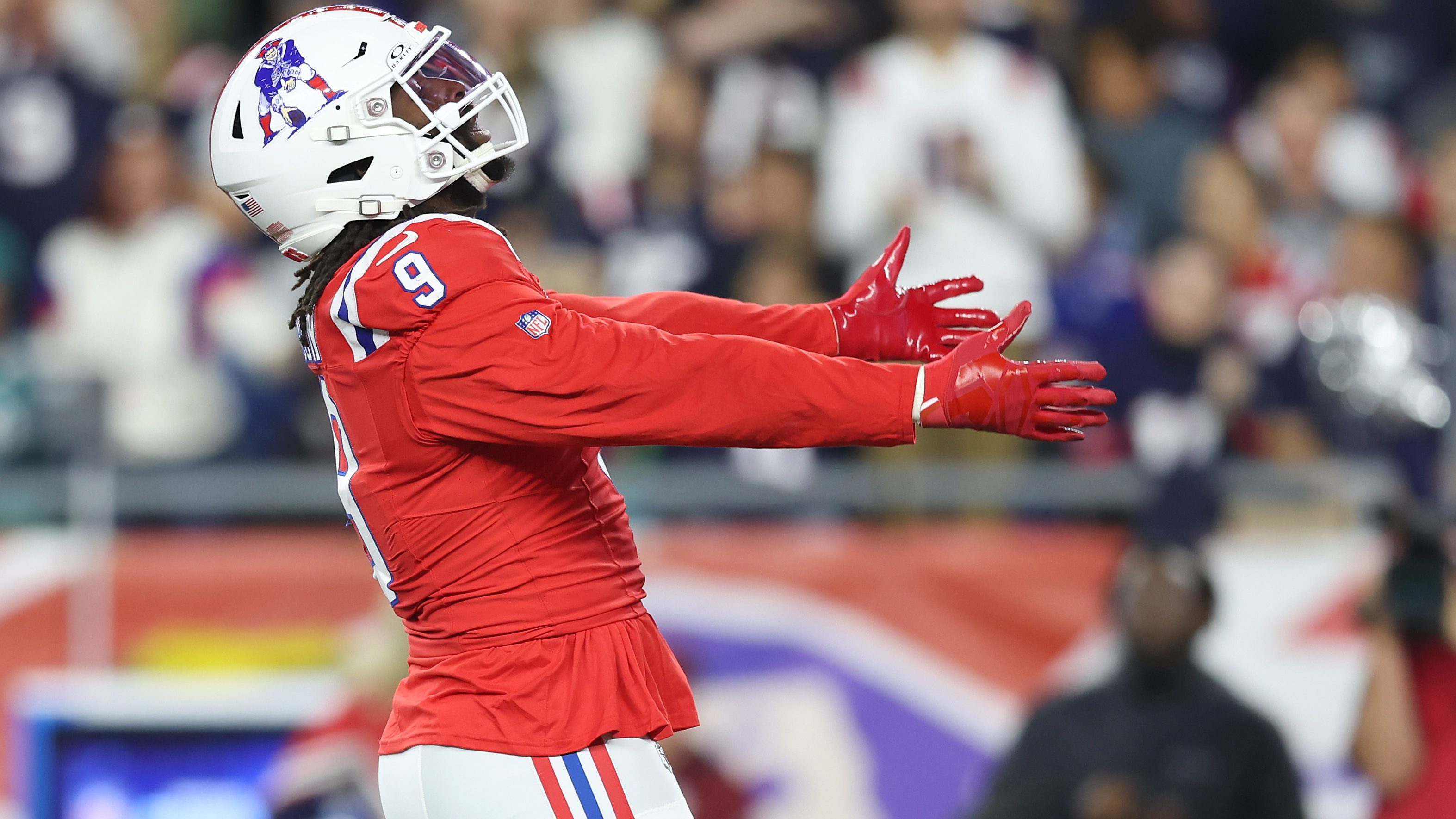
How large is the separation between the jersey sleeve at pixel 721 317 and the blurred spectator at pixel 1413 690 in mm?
2297

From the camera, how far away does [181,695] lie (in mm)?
6637

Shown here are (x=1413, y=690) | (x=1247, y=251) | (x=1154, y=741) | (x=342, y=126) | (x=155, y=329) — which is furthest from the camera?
(x=1247, y=251)

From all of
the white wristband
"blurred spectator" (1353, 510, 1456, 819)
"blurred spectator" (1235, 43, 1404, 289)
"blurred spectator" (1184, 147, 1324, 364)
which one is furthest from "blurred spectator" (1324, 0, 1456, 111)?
the white wristband

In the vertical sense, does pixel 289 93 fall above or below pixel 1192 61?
below

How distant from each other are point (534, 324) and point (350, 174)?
0.50 meters

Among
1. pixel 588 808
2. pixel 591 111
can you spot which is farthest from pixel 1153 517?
pixel 588 808

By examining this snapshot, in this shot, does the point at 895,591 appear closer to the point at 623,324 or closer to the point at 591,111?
the point at 591,111

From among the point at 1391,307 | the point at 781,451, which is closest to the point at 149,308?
the point at 781,451

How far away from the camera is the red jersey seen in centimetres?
299

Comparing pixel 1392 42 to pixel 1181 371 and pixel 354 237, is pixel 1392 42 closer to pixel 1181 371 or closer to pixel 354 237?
pixel 1181 371

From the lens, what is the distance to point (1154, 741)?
19.0 feet

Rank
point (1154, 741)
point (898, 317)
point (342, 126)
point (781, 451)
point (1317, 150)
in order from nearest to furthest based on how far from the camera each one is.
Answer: point (342, 126) < point (898, 317) < point (1154, 741) < point (781, 451) < point (1317, 150)

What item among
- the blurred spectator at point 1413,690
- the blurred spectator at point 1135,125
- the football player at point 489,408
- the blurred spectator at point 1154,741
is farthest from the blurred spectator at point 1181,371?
the football player at point 489,408

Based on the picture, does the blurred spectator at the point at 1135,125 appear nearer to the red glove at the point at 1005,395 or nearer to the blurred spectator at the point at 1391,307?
the blurred spectator at the point at 1391,307
